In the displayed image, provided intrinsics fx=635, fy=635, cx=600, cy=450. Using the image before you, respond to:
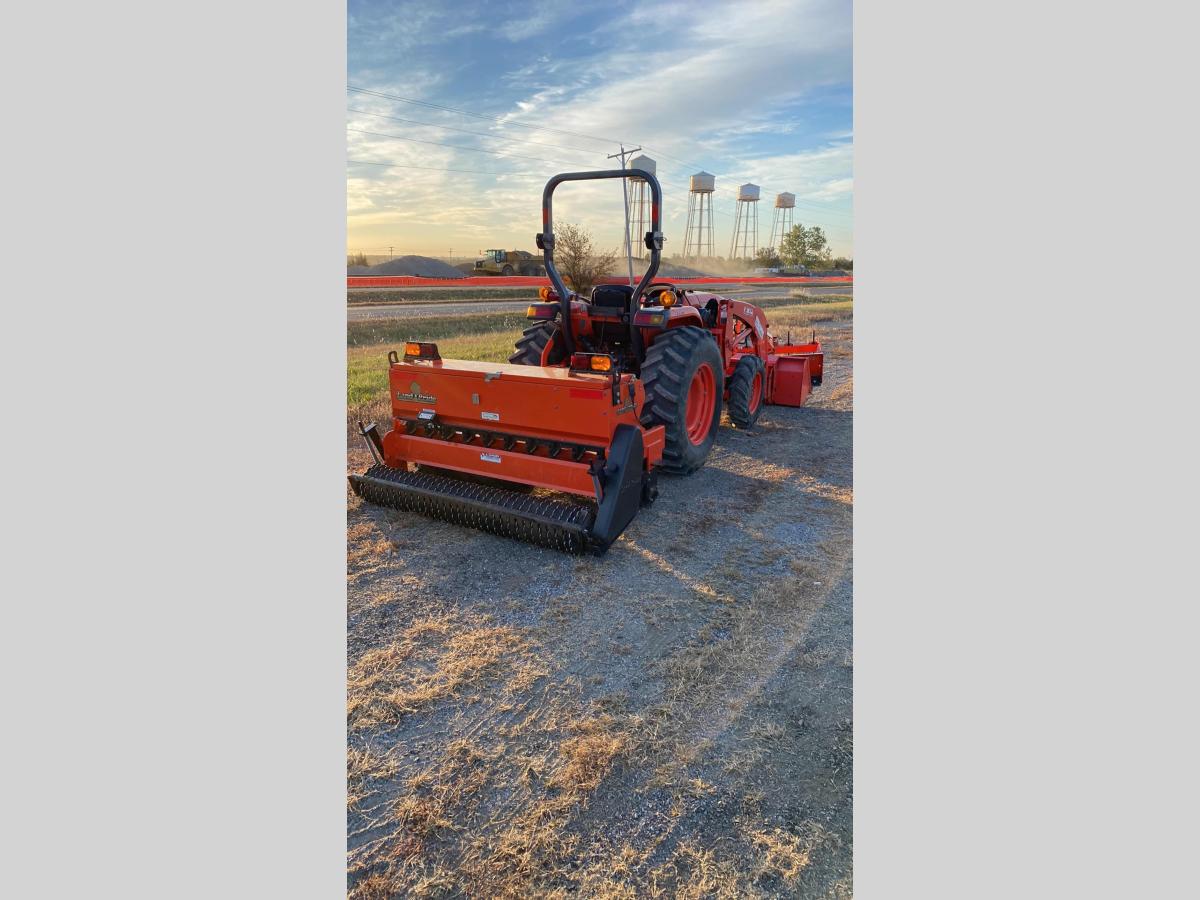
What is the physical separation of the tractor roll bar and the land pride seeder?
11 mm

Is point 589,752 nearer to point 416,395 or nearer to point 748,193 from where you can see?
point 416,395

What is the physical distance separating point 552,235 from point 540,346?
1.14m

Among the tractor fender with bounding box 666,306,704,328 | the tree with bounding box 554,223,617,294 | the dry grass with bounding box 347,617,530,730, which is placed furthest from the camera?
the tree with bounding box 554,223,617,294

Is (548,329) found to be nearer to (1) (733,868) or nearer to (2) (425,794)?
(2) (425,794)

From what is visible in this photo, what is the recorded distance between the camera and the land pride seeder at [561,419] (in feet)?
13.7

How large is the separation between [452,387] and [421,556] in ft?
4.40

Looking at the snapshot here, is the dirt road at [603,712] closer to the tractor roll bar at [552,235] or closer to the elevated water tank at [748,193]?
the tractor roll bar at [552,235]

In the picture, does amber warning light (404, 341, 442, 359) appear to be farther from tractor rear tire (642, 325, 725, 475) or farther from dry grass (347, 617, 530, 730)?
dry grass (347, 617, 530, 730)

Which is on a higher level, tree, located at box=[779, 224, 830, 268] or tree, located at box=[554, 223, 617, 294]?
tree, located at box=[779, 224, 830, 268]

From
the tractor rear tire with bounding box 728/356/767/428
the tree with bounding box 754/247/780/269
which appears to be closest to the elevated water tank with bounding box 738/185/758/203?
the tree with bounding box 754/247/780/269

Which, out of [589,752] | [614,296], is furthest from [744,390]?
[589,752]

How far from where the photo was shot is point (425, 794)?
7.65 ft

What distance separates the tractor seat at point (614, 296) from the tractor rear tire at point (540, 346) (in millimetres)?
475

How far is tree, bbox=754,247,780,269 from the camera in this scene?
60.2 meters
